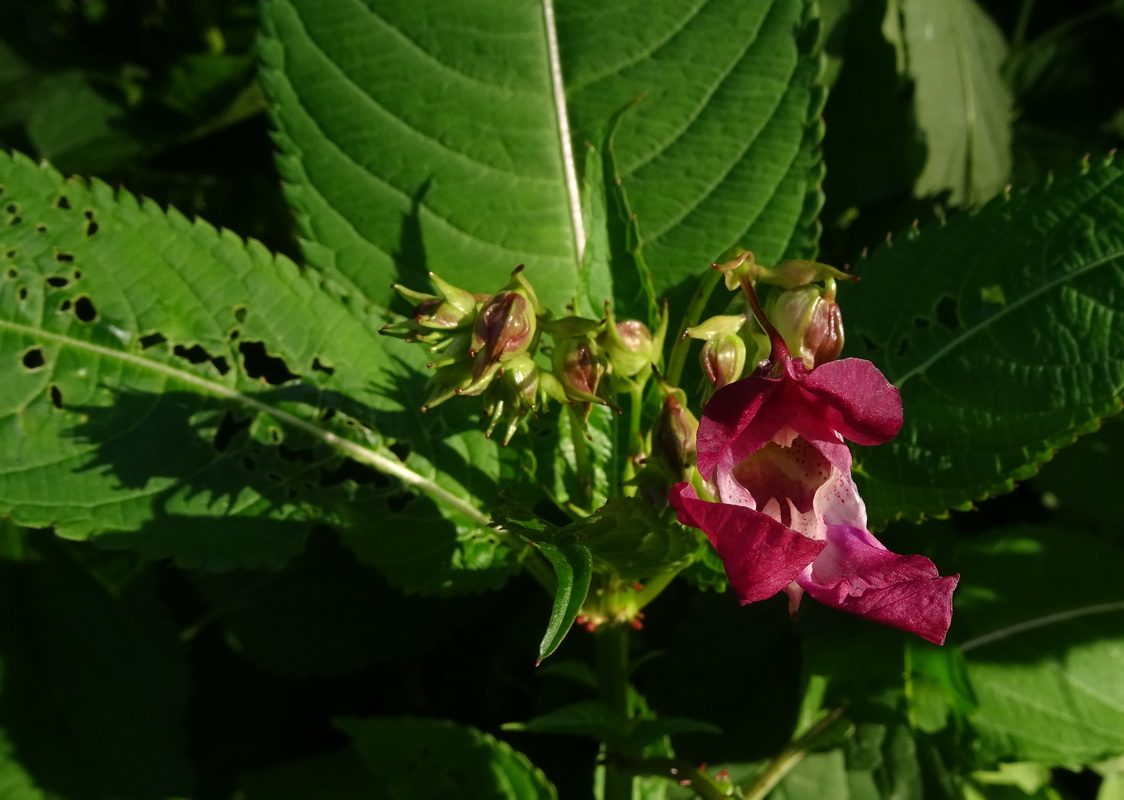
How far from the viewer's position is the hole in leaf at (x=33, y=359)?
1.73 m

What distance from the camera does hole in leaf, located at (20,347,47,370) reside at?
1734mm

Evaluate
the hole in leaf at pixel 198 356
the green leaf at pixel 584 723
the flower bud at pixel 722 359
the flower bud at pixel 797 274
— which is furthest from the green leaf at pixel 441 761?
the flower bud at pixel 797 274

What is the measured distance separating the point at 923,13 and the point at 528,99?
120cm

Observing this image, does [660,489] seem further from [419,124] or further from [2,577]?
[2,577]

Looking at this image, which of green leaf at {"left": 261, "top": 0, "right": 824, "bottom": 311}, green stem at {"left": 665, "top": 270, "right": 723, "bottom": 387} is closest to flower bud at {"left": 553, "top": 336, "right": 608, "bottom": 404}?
green stem at {"left": 665, "top": 270, "right": 723, "bottom": 387}

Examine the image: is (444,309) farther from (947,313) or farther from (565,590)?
(947,313)

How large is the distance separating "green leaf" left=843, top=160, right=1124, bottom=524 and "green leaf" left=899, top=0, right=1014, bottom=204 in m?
0.79

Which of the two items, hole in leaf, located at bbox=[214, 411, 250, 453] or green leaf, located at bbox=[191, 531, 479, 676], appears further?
green leaf, located at bbox=[191, 531, 479, 676]

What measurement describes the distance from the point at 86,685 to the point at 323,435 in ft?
3.61

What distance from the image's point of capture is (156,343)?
5.97ft

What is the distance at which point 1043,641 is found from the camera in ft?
7.47

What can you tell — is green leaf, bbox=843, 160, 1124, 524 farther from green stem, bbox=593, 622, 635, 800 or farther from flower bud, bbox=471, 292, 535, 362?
flower bud, bbox=471, 292, 535, 362

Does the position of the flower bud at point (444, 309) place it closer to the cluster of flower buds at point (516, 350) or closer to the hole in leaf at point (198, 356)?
the cluster of flower buds at point (516, 350)

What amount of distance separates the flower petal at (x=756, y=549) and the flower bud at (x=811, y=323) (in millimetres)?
289
